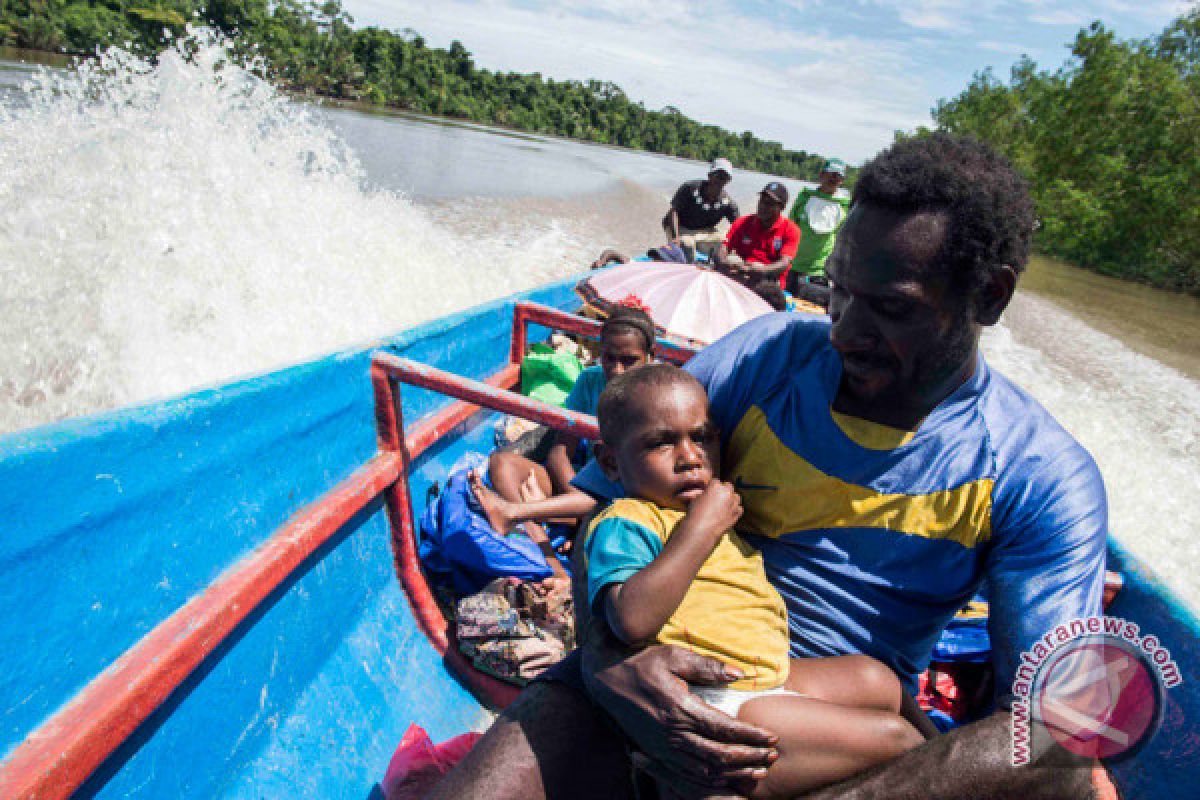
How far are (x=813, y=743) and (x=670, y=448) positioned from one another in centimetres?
61

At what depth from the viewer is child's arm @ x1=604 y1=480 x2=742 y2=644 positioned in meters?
1.18

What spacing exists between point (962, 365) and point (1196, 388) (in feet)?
36.2

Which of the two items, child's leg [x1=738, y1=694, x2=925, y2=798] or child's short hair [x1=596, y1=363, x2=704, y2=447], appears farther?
child's short hair [x1=596, y1=363, x2=704, y2=447]

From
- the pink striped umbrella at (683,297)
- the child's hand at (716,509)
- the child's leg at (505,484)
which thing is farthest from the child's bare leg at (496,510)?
the pink striped umbrella at (683,297)

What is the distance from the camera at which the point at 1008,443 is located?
4.42ft

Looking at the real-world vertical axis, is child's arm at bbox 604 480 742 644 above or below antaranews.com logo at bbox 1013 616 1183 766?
above

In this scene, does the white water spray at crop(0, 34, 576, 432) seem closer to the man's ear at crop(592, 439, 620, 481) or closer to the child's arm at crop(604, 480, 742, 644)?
the man's ear at crop(592, 439, 620, 481)

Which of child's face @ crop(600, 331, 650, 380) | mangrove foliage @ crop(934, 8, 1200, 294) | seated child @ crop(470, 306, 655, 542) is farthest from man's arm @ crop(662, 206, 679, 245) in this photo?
mangrove foliage @ crop(934, 8, 1200, 294)

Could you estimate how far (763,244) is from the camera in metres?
6.27

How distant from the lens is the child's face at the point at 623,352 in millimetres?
2838

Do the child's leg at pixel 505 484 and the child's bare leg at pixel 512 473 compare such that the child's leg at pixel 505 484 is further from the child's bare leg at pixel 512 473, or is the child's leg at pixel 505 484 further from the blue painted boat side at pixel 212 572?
the blue painted boat side at pixel 212 572

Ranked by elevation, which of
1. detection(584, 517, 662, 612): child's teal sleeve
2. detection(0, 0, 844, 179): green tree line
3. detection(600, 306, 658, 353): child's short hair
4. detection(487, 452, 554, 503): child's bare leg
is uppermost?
detection(584, 517, 662, 612): child's teal sleeve

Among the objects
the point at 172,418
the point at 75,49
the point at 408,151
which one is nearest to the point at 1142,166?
the point at 408,151

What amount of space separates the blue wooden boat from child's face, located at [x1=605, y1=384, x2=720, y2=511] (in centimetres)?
48
